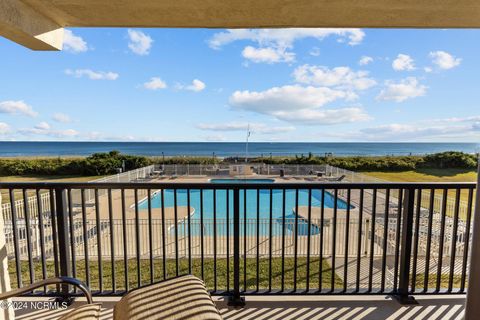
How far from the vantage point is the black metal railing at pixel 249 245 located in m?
2.04

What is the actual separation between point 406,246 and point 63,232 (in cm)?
278

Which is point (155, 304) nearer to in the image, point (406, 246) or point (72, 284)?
point (72, 284)

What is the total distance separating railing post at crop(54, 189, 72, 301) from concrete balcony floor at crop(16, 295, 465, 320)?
0.30 m

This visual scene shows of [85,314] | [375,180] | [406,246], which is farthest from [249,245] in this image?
[375,180]

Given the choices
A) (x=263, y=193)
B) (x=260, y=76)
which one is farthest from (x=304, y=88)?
(x=263, y=193)

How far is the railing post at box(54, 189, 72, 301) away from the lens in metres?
2.01

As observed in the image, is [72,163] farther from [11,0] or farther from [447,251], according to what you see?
[447,251]

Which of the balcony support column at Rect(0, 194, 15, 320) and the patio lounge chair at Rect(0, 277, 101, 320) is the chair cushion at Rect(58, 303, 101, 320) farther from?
the balcony support column at Rect(0, 194, 15, 320)

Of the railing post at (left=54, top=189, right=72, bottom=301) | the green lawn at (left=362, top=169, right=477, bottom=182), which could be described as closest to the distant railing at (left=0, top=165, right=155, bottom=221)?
the railing post at (left=54, top=189, right=72, bottom=301)

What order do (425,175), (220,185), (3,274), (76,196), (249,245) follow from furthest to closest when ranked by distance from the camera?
(425,175) < (76,196) < (249,245) < (220,185) < (3,274)

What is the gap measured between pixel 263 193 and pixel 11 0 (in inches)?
499

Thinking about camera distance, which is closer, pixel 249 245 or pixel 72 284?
pixel 72 284

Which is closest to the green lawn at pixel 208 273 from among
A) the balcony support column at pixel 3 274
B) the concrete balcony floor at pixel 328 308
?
the concrete balcony floor at pixel 328 308

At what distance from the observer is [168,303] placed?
1416 mm
